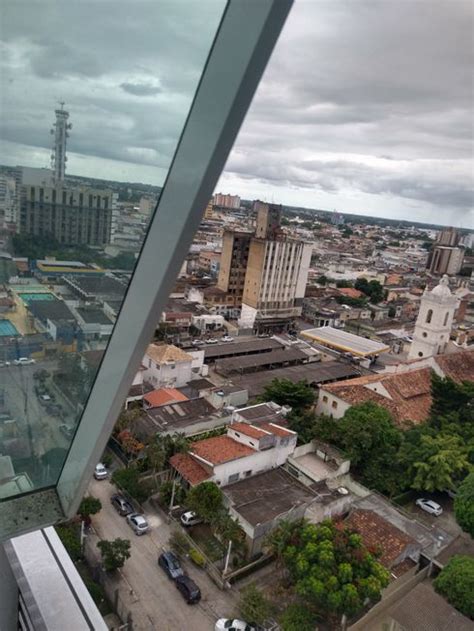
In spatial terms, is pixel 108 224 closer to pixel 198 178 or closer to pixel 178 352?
pixel 198 178

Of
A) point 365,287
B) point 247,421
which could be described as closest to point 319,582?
point 247,421

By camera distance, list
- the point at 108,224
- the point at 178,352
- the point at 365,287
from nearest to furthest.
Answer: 1. the point at 108,224
2. the point at 178,352
3. the point at 365,287

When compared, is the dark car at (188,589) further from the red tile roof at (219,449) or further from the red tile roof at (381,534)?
the red tile roof at (381,534)

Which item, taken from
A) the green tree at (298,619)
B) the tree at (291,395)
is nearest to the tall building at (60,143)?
the green tree at (298,619)

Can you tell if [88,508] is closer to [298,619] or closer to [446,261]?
[298,619]

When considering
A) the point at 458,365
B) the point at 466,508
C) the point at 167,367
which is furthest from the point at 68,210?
the point at 458,365

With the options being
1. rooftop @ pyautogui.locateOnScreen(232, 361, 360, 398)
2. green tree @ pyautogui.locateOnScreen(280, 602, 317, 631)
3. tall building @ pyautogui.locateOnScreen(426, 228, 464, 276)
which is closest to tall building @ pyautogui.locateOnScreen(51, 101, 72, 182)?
green tree @ pyautogui.locateOnScreen(280, 602, 317, 631)
